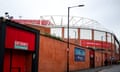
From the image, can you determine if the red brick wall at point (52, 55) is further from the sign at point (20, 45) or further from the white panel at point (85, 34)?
the white panel at point (85, 34)

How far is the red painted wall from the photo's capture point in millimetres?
20734

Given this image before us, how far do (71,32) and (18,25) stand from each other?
274 feet

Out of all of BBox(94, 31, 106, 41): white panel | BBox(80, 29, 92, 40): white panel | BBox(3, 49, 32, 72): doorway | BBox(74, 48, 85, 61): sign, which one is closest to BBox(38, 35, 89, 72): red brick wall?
BBox(3, 49, 32, 72): doorway

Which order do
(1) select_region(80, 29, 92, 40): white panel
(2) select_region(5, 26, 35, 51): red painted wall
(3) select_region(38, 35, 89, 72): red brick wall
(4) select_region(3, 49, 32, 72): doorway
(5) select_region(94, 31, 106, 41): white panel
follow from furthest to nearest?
(5) select_region(94, 31, 106, 41): white panel < (1) select_region(80, 29, 92, 40): white panel < (3) select_region(38, 35, 89, 72): red brick wall < (4) select_region(3, 49, 32, 72): doorway < (2) select_region(5, 26, 35, 51): red painted wall


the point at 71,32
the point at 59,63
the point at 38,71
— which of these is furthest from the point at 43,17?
the point at 38,71

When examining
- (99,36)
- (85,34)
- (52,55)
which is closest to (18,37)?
(52,55)

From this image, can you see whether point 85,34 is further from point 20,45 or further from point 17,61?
point 20,45

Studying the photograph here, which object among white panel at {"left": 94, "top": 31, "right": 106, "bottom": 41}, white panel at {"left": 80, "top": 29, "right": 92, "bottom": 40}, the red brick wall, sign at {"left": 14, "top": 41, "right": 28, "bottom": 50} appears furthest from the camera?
white panel at {"left": 94, "top": 31, "right": 106, "bottom": 41}

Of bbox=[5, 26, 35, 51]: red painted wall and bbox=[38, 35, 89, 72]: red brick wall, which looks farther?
bbox=[38, 35, 89, 72]: red brick wall

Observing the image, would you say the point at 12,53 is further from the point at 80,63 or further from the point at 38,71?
the point at 80,63

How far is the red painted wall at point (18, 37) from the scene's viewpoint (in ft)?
68.0

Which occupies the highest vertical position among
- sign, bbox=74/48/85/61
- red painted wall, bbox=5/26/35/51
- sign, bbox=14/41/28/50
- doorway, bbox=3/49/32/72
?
red painted wall, bbox=5/26/35/51

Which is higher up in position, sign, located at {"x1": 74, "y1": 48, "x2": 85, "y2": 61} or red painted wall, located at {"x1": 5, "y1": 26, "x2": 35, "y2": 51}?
red painted wall, located at {"x1": 5, "y1": 26, "x2": 35, "y2": 51}

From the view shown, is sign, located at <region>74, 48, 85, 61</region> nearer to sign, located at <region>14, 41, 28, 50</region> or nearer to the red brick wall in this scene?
the red brick wall
